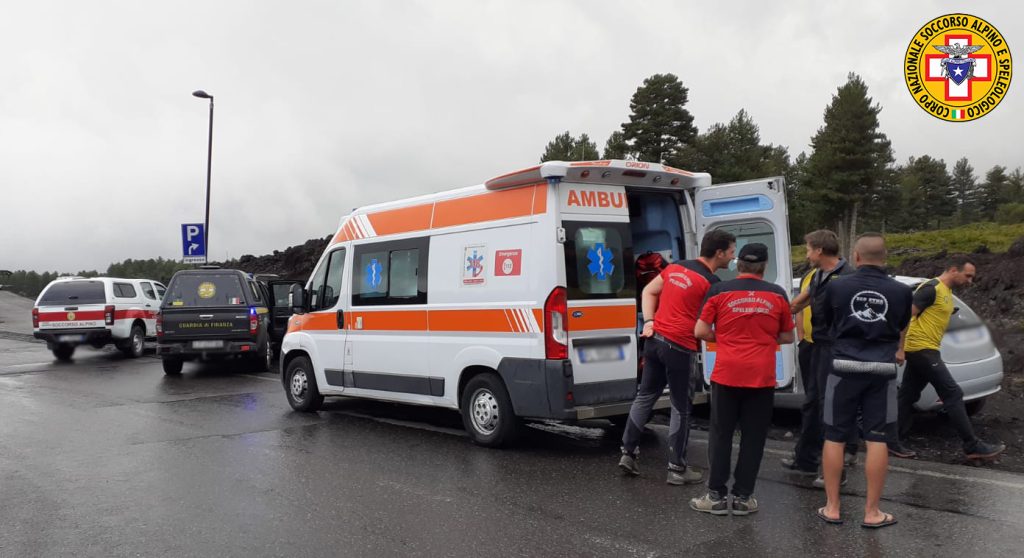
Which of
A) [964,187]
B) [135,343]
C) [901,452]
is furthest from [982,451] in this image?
[964,187]

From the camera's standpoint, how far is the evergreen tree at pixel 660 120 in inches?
2258

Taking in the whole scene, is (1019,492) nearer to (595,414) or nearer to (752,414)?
(752,414)

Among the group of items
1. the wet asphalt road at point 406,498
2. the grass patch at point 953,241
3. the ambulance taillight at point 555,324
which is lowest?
the wet asphalt road at point 406,498

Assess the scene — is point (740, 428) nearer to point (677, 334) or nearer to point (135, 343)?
point (677, 334)

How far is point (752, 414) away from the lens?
4980 millimetres

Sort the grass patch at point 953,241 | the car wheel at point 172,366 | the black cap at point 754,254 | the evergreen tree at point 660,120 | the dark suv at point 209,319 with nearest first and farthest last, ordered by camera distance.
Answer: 1. the black cap at point 754,254
2. the dark suv at point 209,319
3. the car wheel at point 172,366
4. the grass patch at point 953,241
5. the evergreen tree at point 660,120

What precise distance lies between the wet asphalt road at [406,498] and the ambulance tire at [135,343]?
978 cm

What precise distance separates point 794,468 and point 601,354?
181 cm

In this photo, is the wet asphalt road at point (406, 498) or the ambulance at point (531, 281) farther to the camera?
the ambulance at point (531, 281)

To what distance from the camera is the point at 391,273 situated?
809 centimetres

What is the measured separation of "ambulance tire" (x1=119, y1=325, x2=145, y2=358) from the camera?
→ 1800cm

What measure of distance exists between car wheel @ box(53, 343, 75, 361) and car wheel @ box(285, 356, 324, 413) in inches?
410

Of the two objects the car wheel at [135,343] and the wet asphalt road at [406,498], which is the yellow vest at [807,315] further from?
the car wheel at [135,343]

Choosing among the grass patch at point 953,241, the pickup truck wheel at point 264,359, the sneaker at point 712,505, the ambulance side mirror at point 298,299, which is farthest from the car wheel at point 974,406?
the grass patch at point 953,241
